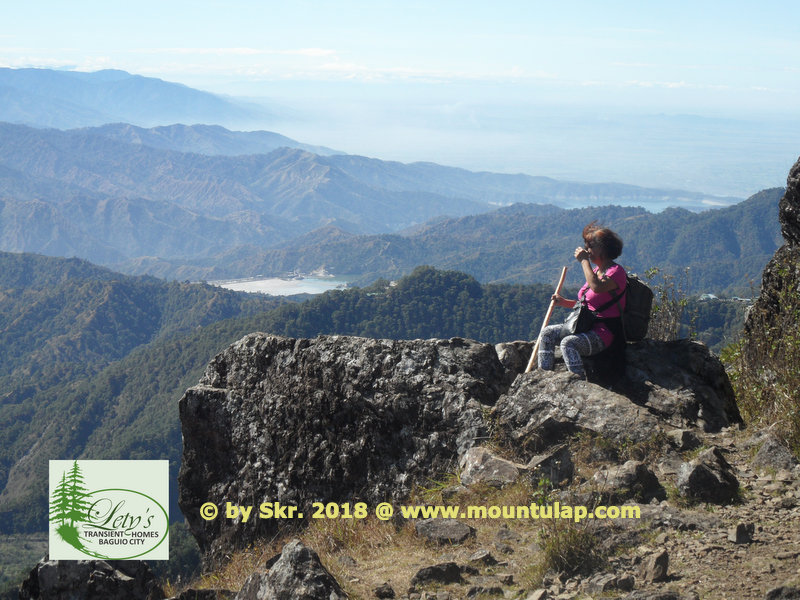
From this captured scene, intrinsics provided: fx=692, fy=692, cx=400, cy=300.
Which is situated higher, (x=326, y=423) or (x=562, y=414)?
(x=562, y=414)

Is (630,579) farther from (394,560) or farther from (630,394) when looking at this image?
(630,394)

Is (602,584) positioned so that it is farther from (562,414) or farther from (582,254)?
(582,254)

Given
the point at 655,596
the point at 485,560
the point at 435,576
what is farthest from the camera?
the point at 485,560

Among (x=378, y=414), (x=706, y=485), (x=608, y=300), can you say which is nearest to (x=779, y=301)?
(x=608, y=300)

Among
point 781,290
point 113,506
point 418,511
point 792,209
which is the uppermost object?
point 792,209

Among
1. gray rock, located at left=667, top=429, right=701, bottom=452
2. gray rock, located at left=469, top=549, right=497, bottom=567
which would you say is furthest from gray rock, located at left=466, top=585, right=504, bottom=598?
gray rock, located at left=667, top=429, right=701, bottom=452

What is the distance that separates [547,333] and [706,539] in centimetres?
311

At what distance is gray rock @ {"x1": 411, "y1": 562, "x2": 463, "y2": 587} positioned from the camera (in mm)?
4941

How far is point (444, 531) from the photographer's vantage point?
570 centimetres

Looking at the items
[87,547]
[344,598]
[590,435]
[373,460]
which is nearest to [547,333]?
[590,435]

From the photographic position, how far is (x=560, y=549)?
15.8 ft

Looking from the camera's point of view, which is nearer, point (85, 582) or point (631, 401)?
point (85, 582)

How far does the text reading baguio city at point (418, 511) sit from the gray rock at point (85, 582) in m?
1.54

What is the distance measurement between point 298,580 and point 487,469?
2304 mm
